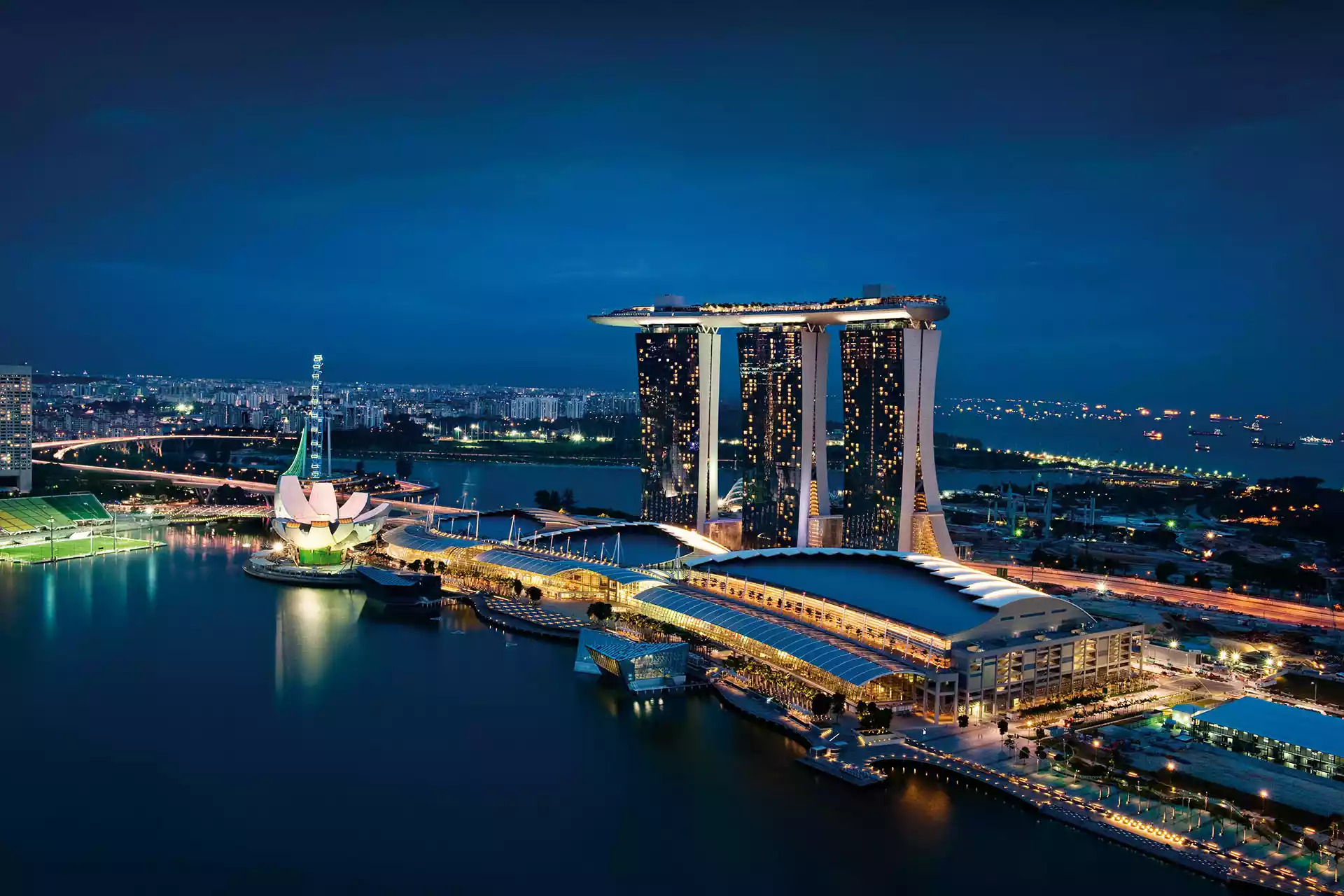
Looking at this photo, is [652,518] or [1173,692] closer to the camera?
[1173,692]

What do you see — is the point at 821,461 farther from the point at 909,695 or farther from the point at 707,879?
the point at 707,879

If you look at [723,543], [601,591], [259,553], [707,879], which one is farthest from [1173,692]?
[259,553]

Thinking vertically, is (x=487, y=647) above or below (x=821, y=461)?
below

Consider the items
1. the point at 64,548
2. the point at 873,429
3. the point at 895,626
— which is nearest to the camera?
the point at 895,626

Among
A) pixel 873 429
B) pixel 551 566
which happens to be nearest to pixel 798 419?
pixel 873 429

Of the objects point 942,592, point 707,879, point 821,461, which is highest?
point 821,461

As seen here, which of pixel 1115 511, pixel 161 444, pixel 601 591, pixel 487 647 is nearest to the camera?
pixel 487 647

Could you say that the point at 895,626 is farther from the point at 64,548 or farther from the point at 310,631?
the point at 64,548
